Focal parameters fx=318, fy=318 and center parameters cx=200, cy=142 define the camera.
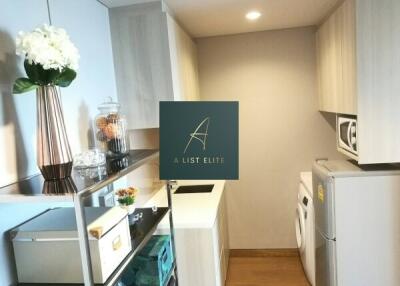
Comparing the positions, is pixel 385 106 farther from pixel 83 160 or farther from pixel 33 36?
pixel 33 36

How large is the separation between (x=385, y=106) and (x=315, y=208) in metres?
0.94

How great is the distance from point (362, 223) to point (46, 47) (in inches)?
82.9

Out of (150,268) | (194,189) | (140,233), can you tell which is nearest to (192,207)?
(194,189)

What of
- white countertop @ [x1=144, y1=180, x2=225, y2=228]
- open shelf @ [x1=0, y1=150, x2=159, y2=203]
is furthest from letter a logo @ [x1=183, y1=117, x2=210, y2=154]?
white countertop @ [x1=144, y1=180, x2=225, y2=228]

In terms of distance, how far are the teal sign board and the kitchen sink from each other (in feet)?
5.84

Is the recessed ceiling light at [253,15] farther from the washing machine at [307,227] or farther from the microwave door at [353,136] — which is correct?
the washing machine at [307,227]

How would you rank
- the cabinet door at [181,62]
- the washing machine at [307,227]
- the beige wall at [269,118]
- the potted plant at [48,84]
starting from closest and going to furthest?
the potted plant at [48,84] < the cabinet door at [181,62] < the washing machine at [307,227] < the beige wall at [269,118]

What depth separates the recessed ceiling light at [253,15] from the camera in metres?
2.48

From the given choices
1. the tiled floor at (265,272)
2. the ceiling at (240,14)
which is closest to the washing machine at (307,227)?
the tiled floor at (265,272)

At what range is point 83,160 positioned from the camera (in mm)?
1170

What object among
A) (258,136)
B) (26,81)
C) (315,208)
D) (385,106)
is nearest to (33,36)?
(26,81)

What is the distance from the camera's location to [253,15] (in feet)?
8.37

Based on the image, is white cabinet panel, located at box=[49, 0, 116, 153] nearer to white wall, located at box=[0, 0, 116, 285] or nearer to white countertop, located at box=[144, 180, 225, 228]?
white wall, located at box=[0, 0, 116, 285]

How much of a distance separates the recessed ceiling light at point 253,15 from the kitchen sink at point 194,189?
4.89 ft
